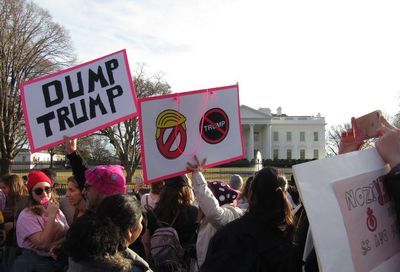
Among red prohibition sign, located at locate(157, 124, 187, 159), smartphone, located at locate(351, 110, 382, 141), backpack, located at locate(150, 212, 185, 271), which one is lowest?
backpack, located at locate(150, 212, 185, 271)

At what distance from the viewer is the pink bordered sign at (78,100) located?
4.10m

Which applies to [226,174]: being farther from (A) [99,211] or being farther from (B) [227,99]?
(A) [99,211]

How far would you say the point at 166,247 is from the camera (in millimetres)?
3588

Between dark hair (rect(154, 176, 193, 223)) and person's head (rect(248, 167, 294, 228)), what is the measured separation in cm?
171

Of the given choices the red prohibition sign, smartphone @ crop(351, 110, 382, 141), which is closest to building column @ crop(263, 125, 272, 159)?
the red prohibition sign

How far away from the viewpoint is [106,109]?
13.9ft

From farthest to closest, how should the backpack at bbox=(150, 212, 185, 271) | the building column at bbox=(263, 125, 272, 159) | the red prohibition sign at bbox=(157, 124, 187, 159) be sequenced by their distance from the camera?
the building column at bbox=(263, 125, 272, 159), the red prohibition sign at bbox=(157, 124, 187, 159), the backpack at bbox=(150, 212, 185, 271)

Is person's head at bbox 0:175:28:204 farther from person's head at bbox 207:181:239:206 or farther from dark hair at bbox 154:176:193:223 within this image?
person's head at bbox 207:181:239:206

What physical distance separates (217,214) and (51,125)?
6.29 feet

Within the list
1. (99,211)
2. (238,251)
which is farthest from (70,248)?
(238,251)

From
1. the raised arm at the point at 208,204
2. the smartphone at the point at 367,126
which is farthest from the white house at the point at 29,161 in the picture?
the smartphone at the point at 367,126

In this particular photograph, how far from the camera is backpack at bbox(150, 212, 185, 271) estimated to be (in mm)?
3559

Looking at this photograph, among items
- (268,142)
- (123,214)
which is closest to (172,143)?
(123,214)

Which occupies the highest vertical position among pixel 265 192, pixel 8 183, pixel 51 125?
pixel 51 125
